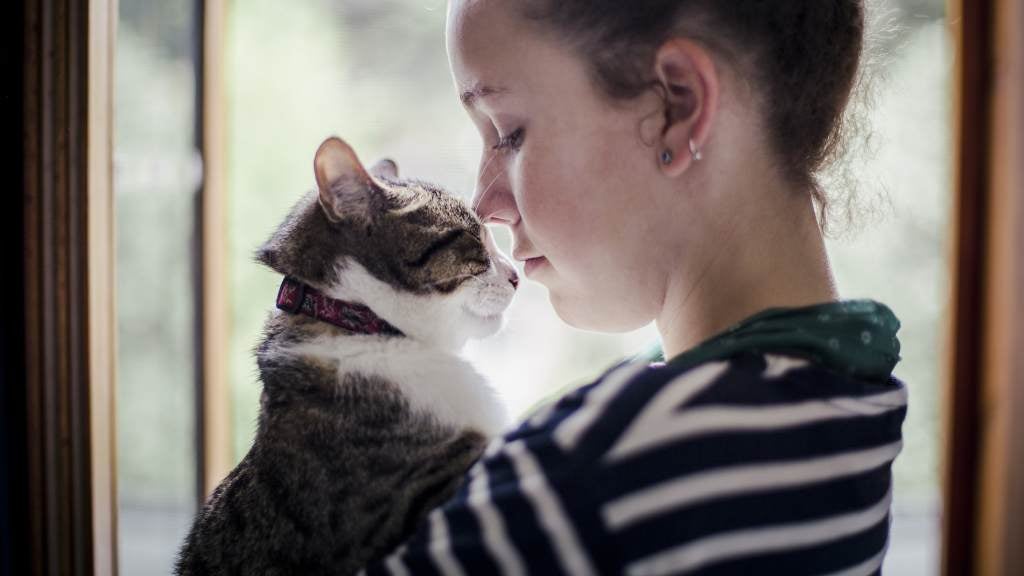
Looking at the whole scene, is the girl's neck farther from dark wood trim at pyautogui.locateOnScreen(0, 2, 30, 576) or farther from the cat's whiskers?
dark wood trim at pyautogui.locateOnScreen(0, 2, 30, 576)

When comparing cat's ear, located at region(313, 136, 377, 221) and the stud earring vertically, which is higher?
cat's ear, located at region(313, 136, 377, 221)

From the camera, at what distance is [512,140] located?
83cm

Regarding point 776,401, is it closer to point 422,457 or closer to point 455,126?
point 422,457

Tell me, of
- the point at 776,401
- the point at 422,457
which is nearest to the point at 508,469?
the point at 776,401

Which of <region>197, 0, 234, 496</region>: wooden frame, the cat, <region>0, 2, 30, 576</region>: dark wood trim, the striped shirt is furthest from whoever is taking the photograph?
<region>197, 0, 234, 496</region>: wooden frame

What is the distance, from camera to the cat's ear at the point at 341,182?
1.00 metres

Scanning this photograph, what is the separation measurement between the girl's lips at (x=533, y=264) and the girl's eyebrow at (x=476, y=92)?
222mm

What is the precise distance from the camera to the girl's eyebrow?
801mm

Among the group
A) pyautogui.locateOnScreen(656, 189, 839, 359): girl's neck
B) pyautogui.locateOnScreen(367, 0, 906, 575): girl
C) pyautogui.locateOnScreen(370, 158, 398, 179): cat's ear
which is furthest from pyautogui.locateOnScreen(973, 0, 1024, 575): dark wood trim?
pyautogui.locateOnScreen(370, 158, 398, 179): cat's ear

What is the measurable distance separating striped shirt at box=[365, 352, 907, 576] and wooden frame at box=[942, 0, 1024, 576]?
0.92 m

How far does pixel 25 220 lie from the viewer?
3.44 ft

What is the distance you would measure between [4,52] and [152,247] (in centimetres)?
75

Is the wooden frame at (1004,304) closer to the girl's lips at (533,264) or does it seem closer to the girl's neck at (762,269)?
the girl's neck at (762,269)

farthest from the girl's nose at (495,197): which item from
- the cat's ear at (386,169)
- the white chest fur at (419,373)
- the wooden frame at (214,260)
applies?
the wooden frame at (214,260)
